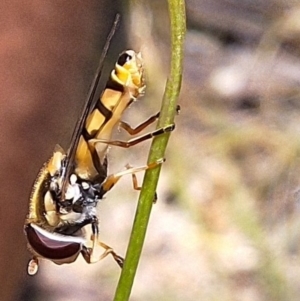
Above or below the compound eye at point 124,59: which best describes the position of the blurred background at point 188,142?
above

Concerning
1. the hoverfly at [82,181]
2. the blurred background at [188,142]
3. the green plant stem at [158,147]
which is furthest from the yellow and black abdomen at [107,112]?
the blurred background at [188,142]

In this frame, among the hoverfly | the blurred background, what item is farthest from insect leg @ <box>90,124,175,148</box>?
the blurred background

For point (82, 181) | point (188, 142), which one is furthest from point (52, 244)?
point (188, 142)

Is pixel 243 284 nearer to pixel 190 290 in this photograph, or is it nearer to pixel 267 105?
pixel 190 290

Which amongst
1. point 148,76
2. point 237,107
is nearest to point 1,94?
point 148,76

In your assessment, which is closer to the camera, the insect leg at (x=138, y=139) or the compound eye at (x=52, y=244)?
the insect leg at (x=138, y=139)

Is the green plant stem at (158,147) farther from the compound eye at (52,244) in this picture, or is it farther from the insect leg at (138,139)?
the compound eye at (52,244)

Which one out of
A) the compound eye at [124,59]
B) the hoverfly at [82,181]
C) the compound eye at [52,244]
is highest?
the compound eye at [124,59]
